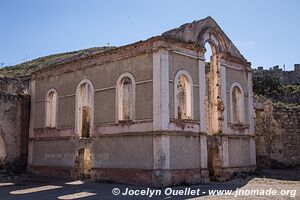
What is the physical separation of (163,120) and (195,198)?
3.71 m

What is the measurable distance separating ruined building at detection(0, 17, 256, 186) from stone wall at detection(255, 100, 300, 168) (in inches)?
137

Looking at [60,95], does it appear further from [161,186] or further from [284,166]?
[284,166]

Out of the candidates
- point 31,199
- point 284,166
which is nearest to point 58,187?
point 31,199

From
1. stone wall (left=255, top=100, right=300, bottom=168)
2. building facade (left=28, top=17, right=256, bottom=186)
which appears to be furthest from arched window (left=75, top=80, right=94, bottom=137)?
stone wall (left=255, top=100, right=300, bottom=168)

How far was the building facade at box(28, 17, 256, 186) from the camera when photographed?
15.0m

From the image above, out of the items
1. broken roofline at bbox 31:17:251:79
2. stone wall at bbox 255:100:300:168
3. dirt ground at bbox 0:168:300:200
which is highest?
broken roofline at bbox 31:17:251:79

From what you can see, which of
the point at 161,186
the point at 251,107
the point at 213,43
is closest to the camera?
the point at 161,186

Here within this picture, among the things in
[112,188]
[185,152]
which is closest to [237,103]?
[185,152]

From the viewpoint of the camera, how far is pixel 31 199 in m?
12.1

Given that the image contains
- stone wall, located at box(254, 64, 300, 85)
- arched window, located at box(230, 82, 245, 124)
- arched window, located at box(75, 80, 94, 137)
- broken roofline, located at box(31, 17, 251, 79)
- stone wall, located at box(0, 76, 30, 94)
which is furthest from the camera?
stone wall, located at box(254, 64, 300, 85)

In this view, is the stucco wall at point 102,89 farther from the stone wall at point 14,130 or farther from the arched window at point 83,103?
the stone wall at point 14,130

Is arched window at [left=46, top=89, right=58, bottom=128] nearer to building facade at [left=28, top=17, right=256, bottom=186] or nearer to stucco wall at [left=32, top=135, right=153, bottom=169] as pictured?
building facade at [left=28, top=17, right=256, bottom=186]

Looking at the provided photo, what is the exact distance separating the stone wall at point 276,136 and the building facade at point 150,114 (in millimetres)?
3418

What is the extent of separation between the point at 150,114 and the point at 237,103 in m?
6.42
